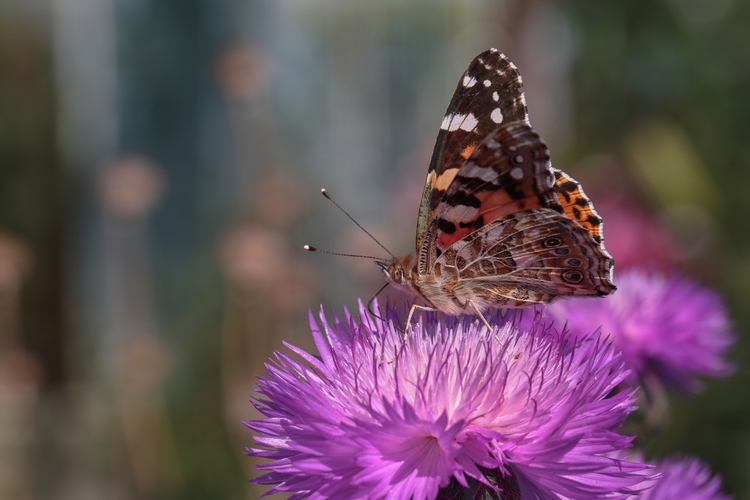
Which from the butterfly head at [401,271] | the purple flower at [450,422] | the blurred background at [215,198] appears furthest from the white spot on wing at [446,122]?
the blurred background at [215,198]

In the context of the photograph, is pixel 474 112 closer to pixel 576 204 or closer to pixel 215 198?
pixel 576 204

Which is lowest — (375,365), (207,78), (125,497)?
(125,497)

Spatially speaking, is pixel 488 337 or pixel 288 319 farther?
pixel 288 319

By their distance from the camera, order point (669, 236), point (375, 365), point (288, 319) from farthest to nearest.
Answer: point (288, 319) < point (669, 236) < point (375, 365)

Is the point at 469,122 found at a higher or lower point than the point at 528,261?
higher

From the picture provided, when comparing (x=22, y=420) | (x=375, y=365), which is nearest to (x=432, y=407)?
(x=375, y=365)

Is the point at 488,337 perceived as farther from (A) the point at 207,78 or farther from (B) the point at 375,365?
(A) the point at 207,78

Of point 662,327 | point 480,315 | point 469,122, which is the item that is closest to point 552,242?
point 480,315

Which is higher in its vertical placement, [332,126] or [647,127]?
[332,126]
